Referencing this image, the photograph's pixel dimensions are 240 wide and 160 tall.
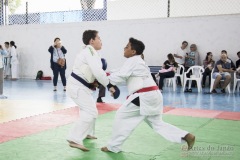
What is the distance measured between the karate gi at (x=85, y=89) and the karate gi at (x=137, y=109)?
217 millimetres

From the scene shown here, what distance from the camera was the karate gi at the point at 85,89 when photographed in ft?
12.7

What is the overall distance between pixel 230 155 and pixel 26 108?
4754 mm

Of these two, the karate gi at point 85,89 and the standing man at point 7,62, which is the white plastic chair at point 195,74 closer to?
the karate gi at point 85,89

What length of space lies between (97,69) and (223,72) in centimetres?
781

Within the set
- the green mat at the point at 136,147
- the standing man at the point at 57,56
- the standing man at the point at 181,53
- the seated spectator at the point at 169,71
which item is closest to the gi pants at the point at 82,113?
the green mat at the point at 136,147

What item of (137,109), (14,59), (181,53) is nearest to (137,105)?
(137,109)

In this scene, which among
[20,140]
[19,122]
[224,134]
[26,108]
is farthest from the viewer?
[26,108]

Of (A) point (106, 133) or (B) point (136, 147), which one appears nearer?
(B) point (136, 147)

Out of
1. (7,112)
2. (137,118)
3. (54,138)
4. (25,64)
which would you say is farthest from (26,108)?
(25,64)

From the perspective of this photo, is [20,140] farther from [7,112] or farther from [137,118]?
[7,112]

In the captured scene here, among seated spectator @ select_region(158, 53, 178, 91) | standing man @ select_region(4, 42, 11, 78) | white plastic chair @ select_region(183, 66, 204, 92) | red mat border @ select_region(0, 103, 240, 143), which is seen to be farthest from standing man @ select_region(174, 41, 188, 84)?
standing man @ select_region(4, 42, 11, 78)

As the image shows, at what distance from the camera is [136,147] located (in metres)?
4.14

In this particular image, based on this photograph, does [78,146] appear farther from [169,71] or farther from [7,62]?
[7,62]

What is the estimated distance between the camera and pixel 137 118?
12.4 ft
